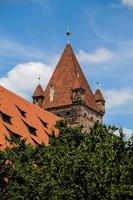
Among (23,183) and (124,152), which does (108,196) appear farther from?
(23,183)

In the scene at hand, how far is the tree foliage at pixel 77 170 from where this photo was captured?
17.3 metres

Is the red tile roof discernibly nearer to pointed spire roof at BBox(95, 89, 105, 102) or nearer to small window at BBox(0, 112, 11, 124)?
small window at BBox(0, 112, 11, 124)

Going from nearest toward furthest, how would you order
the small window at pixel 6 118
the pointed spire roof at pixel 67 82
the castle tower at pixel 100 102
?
the small window at pixel 6 118, the pointed spire roof at pixel 67 82, the castle tower at pixel 100 102

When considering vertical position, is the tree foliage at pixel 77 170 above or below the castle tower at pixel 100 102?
below

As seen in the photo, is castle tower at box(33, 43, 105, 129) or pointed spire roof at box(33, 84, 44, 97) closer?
castle tower at box(33, 43, 105, 129)

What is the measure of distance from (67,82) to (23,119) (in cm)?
1121

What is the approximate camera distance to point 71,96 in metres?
44.3

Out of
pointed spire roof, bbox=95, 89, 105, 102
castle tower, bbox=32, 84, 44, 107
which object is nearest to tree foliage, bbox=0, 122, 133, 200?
castle tower, bbox=32, 84, 44, 107

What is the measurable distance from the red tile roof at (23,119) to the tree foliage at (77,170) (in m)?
9.05

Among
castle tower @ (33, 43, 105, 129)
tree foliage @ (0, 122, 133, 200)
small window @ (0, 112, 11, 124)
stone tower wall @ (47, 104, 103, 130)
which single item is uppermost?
castle tower @ (33, 43, 105, 129)

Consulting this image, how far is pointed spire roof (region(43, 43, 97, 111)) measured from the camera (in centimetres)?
4438

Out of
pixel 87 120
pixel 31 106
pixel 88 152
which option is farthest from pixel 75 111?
pixel 88 152

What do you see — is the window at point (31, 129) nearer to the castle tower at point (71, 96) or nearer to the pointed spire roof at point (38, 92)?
the castle tower at point (71, 96)

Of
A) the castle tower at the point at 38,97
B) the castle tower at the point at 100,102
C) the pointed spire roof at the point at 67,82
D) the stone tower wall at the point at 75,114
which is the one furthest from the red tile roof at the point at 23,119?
the castle tower at the point at 100,102
